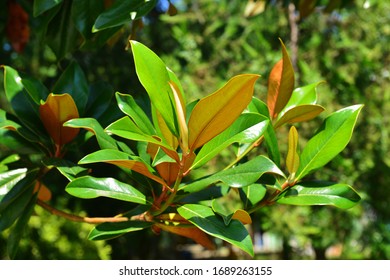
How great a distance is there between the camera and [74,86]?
107 cm

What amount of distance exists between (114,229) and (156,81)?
28 centimetres

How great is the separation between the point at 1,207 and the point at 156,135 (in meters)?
0.36

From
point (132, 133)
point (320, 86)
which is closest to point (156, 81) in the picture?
point (132, 133)

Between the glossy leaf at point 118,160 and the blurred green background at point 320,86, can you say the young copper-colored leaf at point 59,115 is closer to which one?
the glossy leaf at point 118,160

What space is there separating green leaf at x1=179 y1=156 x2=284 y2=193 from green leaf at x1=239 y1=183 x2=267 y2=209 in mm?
117

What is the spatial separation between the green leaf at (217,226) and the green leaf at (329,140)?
0.17 meters

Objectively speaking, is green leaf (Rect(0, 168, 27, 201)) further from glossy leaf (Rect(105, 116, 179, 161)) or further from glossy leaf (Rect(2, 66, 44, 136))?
glossy leaf (Rect(105, 116, 179, 161))

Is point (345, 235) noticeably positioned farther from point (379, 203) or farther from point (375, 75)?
point (375, 75)

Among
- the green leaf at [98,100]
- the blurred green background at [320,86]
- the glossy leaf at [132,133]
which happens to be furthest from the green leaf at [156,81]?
the blurred green background at [320,86]

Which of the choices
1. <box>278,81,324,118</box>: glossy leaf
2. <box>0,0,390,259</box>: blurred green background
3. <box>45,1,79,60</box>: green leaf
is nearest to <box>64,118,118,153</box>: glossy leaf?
<box>278,81,324,118</box>: glossy leaf

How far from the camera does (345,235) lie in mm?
4328

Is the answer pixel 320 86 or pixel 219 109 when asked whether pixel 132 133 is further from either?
pixel 320 86

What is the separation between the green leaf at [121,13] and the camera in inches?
35.9
